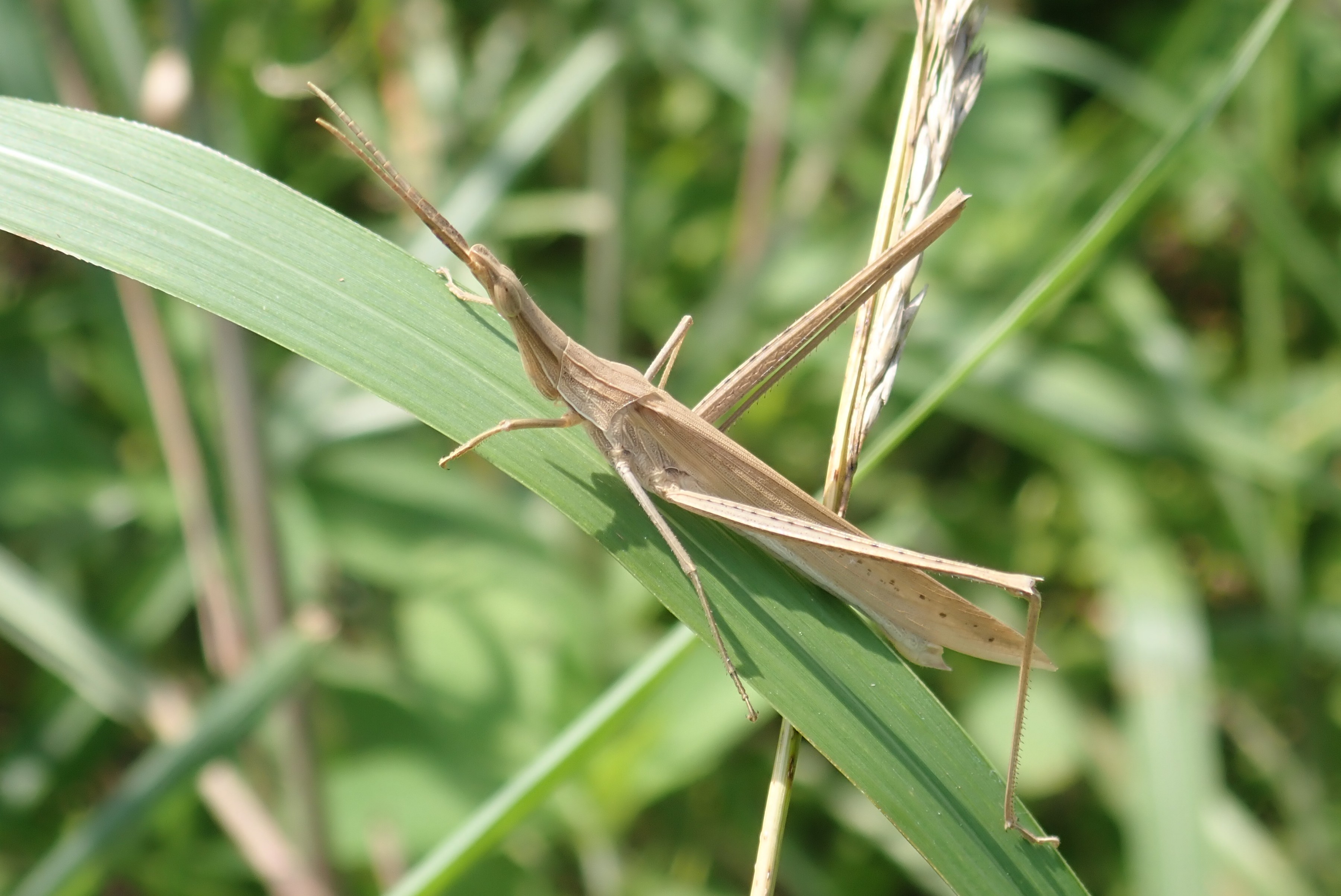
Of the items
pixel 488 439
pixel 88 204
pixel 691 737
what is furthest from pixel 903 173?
pixel 691 737

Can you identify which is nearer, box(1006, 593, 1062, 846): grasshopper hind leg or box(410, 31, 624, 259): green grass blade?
box(1006, 593, 1062, 846): grasshopper hind leg

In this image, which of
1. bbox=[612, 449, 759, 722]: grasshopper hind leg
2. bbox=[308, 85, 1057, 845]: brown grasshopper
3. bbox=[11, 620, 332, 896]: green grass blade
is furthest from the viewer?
bbox=[11, 620, 332, 896]: green grass blade

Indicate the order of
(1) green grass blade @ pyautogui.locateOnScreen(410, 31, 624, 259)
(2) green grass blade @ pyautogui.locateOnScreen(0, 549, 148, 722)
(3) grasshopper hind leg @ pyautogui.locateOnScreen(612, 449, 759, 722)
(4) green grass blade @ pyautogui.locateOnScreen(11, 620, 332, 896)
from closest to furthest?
(3) grasshopper hind leg @ pyautogui.locateOnScreen(612, 449, 759, 722), (4) green grass blade @ pyautogui.locateOnScreen(11, 620, 332, 896), (2) green grass blade @ pyautogui.locateOnScreen(0, 549, 148, 722), (1) green grass blade @ pyautogui.locateOnScreen(410, 31, 624, 259)

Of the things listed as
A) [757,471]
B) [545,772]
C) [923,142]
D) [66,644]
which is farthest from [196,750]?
[923,142]

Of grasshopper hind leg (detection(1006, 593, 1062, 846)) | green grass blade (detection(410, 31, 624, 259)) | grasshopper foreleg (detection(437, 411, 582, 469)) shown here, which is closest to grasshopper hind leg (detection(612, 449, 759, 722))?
grasshopper foreleg (detection(437, 411, 582, 469))

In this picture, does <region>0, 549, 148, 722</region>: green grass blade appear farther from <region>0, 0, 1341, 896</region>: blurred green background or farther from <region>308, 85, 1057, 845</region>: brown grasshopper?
<region>308, 85, 1057, 845</region>: brown grasshopper

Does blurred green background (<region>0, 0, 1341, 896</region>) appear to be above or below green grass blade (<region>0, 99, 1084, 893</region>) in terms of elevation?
above

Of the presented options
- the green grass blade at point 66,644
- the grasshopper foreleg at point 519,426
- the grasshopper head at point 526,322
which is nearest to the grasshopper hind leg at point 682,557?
the grasshopper foreleg at point 519,426

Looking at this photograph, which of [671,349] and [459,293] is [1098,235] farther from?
[459,293]
